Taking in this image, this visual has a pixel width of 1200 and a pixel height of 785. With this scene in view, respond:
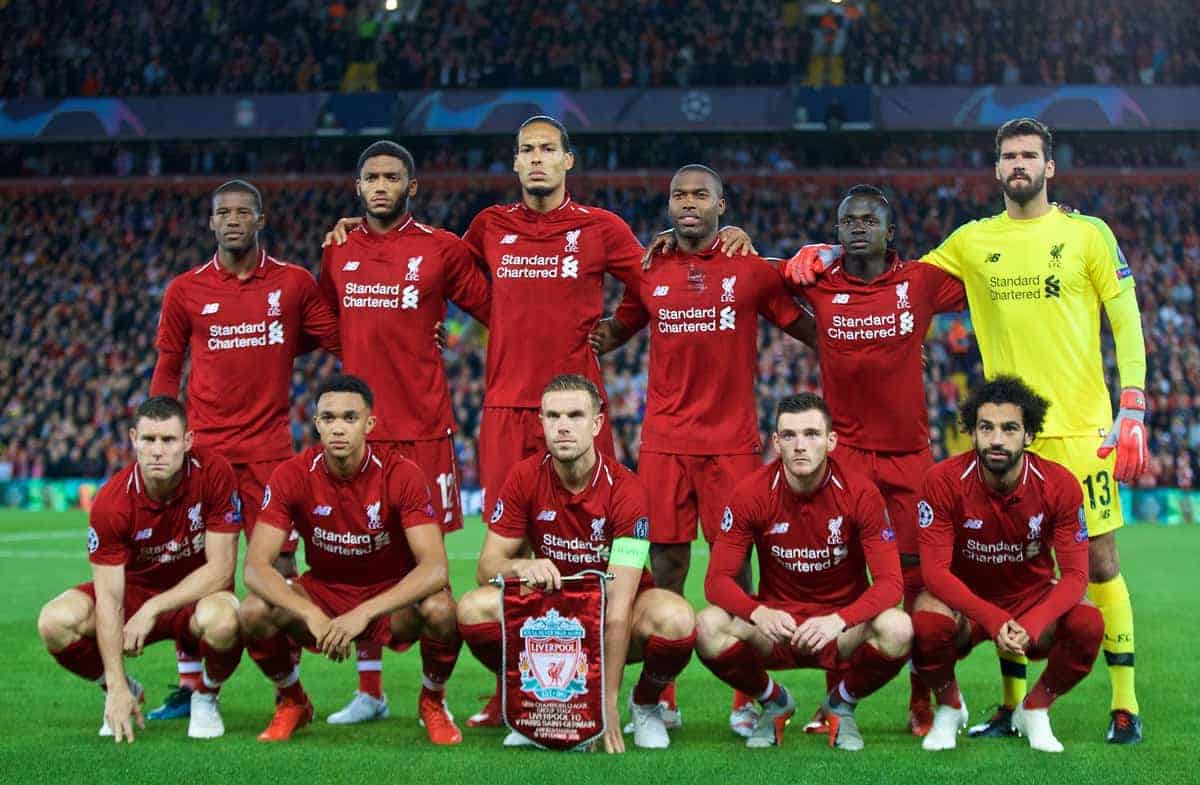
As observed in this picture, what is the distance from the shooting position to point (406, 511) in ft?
19.4

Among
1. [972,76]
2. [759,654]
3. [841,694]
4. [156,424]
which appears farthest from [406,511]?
[972,76]

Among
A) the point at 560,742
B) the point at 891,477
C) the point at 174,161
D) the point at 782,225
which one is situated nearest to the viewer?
the point at 560,742

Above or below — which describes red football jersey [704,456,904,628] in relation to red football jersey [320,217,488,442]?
below

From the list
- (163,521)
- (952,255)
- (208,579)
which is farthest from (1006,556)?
(163,521)

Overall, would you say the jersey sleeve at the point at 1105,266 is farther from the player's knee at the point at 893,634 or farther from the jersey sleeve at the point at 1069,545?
the player's knee at the point at 893,634

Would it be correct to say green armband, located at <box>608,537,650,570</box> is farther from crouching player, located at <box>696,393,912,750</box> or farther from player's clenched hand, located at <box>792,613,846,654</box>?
player's clenched hand, located at <box>792,613,846,654</box>

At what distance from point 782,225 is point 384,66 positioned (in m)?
8.55

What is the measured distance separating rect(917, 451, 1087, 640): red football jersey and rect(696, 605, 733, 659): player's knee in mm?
812

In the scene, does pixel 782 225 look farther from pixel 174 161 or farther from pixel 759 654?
pixel 759 654

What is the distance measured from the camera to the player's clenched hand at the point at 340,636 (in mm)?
5531

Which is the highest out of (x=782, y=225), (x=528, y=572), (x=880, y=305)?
(x=782, y=225)

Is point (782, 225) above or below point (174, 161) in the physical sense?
below

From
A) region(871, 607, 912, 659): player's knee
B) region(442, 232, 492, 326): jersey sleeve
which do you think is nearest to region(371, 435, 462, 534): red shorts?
region(442, 232, 492, 326): jersey sleeve

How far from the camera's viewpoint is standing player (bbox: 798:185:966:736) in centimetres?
625
